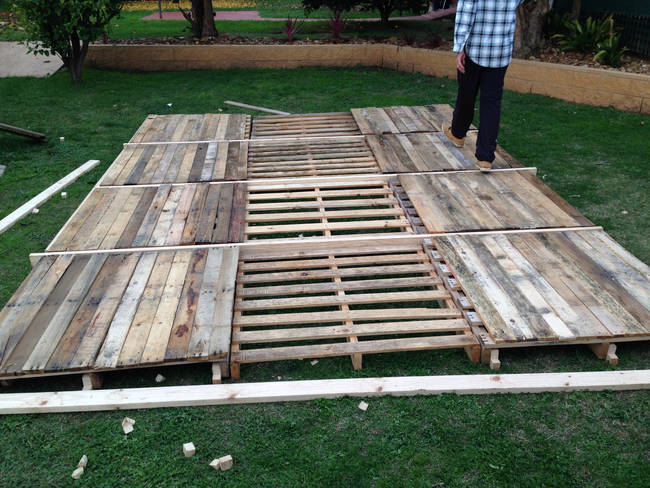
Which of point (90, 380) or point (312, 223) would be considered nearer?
point (90, 380)

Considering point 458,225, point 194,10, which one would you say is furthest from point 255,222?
point 194,10

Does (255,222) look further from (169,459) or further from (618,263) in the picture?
(618,263)

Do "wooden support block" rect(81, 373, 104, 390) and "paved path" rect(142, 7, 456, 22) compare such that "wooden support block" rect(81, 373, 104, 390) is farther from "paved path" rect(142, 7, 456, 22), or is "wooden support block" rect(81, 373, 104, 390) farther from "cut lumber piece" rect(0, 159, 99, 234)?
"paved path" rect(142, 7, 456, 22)

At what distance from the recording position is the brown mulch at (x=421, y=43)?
684 centimetres

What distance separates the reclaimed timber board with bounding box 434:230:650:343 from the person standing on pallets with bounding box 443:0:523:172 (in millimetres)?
1184

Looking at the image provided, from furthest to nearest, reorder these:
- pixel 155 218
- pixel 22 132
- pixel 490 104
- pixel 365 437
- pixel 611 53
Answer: pixel 611 53, pixel 22 132, pixel 490 104, pixel 155 218, pixel 365 437

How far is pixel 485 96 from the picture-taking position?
417cm

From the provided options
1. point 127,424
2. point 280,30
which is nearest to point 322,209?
point 127,424

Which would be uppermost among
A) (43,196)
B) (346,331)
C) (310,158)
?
(310,158)

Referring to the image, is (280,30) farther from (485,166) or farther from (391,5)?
(485,166)

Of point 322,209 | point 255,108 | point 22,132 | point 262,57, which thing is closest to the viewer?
point 322,209

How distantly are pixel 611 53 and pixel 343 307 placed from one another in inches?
232

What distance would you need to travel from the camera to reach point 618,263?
3062 mm

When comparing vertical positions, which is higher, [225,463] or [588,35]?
[588,35]
